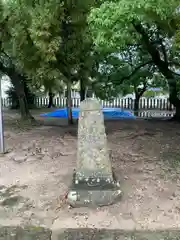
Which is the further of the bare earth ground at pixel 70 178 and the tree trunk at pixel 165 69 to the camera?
the tree trunk at pixel 165 69

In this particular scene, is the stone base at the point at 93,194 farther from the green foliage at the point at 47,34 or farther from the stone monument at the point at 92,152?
the green foliage at the point at 47,34

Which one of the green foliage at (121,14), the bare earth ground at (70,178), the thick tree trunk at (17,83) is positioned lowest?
the bare earth ground at (70,178)

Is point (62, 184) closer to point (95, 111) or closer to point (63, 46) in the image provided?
point (95, 111)

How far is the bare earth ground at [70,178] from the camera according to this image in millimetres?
3303

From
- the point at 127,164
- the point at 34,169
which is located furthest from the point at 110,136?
the point at 34,169

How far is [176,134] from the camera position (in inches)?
308

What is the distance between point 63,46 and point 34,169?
3613 mm

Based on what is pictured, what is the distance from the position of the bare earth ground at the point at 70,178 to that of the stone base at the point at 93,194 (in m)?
0.09

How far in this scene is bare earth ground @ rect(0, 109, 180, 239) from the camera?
10.8 feet

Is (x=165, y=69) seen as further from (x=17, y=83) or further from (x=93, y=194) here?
(x=93, y=194)

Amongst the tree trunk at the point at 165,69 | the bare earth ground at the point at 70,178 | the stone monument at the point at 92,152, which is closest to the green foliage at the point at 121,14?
the stone monument at the point at 92,152

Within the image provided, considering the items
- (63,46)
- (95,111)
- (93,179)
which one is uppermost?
(63,46)

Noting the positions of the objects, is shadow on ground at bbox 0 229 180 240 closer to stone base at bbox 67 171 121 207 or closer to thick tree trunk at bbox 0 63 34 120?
stone base at bbox 67 171 121 207

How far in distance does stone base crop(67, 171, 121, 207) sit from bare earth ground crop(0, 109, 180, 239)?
3.6 inches
